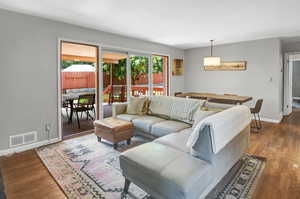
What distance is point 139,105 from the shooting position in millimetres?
3996

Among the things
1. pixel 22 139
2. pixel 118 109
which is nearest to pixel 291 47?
pixel 118 109

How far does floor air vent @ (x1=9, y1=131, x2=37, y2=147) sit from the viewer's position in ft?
10.3

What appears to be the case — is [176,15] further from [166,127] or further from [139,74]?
[139,74]

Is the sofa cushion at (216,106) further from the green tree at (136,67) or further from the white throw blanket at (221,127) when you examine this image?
the green tree at (136,67)

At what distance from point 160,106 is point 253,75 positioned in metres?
3.37

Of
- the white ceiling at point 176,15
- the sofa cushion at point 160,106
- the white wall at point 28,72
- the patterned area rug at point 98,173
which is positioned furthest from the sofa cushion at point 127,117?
the white ceiling at point 176,15

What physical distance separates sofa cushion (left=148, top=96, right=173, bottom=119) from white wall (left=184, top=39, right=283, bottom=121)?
304cm

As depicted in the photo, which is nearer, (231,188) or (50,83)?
(231,188)

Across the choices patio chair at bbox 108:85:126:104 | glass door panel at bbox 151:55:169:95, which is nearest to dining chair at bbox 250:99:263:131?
glass door panel at bbox 151:55:169:95

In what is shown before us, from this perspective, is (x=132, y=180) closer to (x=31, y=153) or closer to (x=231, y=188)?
(x=231, y=188)

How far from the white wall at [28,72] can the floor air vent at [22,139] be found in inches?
2.7

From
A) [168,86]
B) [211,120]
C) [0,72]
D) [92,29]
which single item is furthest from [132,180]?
[168,86]

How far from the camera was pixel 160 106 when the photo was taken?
386 centimetres

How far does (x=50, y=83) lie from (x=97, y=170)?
6.74ft
